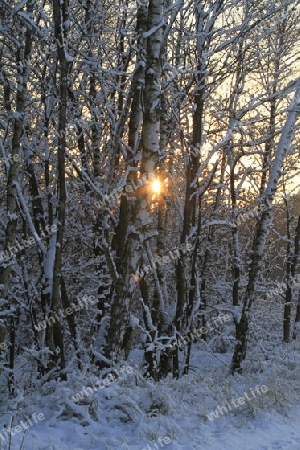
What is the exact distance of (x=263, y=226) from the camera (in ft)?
28.8

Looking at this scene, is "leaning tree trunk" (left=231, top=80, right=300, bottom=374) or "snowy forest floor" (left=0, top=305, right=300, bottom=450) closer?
"snowy forest floor" (left=0, top=305, right=300, bottom=450)

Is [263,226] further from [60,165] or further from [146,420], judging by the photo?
[146,420]

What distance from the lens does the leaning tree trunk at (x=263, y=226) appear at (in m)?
8.46

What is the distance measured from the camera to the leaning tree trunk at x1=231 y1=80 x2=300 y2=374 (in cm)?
846

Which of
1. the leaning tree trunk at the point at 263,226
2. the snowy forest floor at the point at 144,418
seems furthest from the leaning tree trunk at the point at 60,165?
the leaning tree trunk at the point at 263,226

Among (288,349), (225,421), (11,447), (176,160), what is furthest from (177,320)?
(288,349)

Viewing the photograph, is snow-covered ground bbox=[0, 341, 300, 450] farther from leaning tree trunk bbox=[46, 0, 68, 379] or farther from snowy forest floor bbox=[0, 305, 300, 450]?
leaning tree trunk bbox=[46, 0, 68, 379]

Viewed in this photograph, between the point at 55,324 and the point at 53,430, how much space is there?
262 centimetres

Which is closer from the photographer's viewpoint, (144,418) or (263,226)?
(144,418)

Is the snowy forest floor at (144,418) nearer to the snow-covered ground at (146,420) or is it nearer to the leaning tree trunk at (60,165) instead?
the snow-covered ground at (146,420)

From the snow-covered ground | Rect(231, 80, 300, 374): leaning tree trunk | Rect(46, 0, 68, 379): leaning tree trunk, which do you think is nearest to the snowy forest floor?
the snow-covered ground

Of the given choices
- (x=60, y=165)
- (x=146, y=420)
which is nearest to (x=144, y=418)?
(x=146, y=420)

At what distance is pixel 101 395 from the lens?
4.81m

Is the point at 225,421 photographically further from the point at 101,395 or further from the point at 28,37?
the point at 28,37
